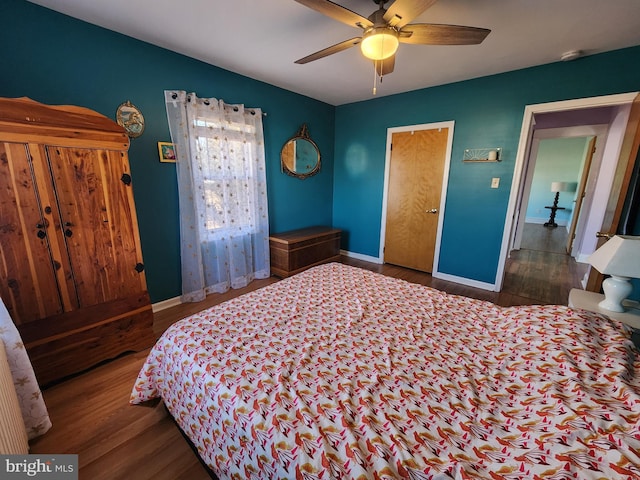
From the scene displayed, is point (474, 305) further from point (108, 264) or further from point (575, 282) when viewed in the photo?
point (575, 282)

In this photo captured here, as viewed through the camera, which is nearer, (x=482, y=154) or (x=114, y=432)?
(x=114, y=432)

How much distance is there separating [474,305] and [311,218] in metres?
2.94

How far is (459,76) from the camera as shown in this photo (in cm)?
298

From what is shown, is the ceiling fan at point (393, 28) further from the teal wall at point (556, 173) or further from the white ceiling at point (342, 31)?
the teal wall at point (556, 173)

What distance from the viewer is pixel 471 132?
3.17 metres

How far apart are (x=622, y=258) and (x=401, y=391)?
5.05 feet

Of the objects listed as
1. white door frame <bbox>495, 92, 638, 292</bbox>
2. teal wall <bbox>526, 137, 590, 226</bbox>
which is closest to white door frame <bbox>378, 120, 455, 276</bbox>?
white door frame <bbox>495, 92, 638, 292</bbox>

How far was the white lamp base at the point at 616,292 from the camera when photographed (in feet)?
5.11

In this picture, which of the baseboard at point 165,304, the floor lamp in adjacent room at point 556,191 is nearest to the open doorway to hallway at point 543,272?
the floor lamp in adjacent room at point 556,191

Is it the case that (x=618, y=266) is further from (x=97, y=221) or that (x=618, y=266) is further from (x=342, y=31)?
(x=97, y=221)

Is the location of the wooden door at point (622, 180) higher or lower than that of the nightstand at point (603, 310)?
higher

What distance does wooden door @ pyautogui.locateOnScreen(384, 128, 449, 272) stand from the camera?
11.5 feet

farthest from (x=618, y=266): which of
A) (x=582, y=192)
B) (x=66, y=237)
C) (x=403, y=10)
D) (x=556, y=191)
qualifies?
(x=556, y=191)

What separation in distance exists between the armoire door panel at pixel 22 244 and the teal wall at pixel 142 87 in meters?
0.79
